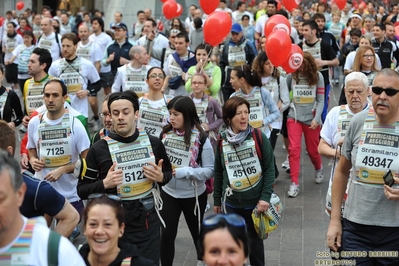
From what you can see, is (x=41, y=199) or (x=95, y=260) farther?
(x=41, y=199)

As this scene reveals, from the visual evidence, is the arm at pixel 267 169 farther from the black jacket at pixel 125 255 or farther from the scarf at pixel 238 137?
the black jacket at pixel 125 255

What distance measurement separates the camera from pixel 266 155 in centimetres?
626

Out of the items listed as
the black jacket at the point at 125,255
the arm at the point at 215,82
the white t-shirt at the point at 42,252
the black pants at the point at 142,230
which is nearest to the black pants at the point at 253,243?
the black pants at the point at 142,230

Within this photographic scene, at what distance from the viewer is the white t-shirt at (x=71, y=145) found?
691 cm

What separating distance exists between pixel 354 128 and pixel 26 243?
8.15 ft

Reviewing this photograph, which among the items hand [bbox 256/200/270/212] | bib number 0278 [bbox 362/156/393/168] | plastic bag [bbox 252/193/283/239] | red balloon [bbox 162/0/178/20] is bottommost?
plastic bag [bbox 252/193/283/239]

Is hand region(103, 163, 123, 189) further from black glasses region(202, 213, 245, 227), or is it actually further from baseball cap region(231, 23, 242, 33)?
baseball cap region(231, 23, 242, 33)

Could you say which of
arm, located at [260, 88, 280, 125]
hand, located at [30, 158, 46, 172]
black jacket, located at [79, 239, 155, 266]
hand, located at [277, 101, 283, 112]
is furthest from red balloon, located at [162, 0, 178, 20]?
black jacket, located at [79, 239, 155, 266]

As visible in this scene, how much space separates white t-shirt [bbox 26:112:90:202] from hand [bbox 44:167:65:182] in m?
0.31

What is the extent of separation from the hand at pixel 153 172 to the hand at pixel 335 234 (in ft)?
4.53

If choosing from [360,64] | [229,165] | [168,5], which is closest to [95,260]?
[229,165]

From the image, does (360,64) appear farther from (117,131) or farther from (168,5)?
(168,5)

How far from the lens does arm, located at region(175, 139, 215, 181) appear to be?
258 inches

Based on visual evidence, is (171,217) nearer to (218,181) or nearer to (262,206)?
(218,181)
